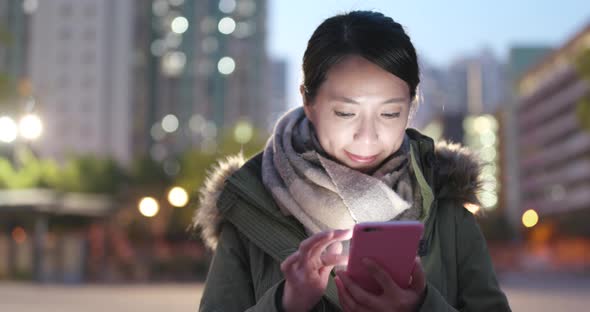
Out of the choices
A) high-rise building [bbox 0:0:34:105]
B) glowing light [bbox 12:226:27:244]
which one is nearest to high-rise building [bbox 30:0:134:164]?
high-rise building [bbox 0:0:34:105]

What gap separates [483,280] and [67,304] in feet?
60.8

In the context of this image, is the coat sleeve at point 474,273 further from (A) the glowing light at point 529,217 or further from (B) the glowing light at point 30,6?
(B) the glowing light at point 30,6

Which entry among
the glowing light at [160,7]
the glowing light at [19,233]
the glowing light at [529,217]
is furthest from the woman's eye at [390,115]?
the glowing light at [160,7]

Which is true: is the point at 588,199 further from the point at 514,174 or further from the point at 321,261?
the point at 321,261

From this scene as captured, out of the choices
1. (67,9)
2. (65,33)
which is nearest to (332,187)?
(65,33)

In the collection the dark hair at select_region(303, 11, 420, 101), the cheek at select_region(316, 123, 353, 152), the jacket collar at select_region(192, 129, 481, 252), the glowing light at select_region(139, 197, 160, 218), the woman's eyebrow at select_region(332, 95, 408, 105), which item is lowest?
the glowing light at select_region(139, 197, 160, 218)

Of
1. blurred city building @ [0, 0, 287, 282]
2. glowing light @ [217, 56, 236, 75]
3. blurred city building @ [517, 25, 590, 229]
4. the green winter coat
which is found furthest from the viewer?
glowing light @ [217, 56, 236, 75]

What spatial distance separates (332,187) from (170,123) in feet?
330

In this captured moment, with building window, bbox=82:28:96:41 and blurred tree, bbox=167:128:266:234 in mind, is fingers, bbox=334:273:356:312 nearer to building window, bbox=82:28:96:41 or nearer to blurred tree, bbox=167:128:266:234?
blurred tree, bbox=167:128:266:234

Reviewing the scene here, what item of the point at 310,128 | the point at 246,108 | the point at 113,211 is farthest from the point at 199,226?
the point at 246,108

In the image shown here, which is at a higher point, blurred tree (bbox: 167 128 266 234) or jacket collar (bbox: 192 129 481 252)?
jacket collar (bbox: 192 129 481 252)

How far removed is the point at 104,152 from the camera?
83.4 meters

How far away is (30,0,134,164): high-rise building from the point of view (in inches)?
3287

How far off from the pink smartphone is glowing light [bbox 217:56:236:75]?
106 m
